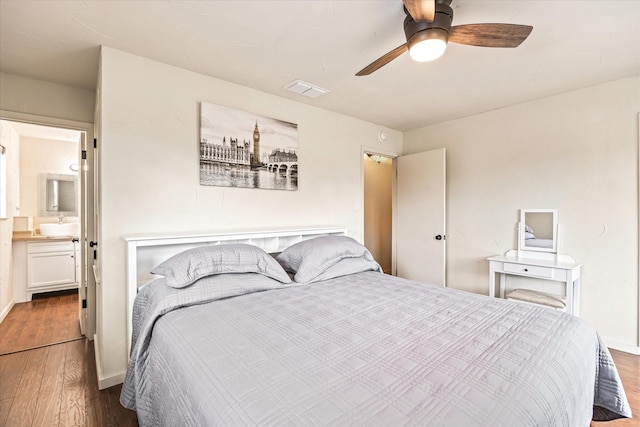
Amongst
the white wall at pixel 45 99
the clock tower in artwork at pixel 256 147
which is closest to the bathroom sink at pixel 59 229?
the white wall at pixel 45 99

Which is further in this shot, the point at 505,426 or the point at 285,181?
the point at 285,181

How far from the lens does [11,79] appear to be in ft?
8.33

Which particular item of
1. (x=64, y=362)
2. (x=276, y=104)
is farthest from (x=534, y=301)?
(x=64, y=362)

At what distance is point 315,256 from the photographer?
2.40 metres

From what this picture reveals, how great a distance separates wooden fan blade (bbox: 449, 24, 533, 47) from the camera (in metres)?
1.56

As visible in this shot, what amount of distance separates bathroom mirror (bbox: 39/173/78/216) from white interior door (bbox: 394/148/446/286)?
5168mm

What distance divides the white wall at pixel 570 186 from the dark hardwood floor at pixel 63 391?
28.0 inches

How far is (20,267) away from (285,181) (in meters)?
3.96

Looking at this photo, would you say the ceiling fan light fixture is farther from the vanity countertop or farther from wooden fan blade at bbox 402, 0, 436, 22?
the vanity countertop

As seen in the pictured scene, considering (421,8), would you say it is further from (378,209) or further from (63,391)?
(378,209)

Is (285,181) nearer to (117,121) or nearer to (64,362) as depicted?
(117,121)

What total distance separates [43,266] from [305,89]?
4.40m

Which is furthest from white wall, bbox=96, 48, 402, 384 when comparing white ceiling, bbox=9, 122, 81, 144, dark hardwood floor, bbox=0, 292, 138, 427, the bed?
white ceiling, bbox=9, 122, 81, 144

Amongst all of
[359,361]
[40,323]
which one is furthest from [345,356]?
[40,323]
